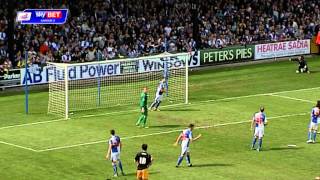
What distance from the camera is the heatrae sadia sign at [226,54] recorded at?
60.2m

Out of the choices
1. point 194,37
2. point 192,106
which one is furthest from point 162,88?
point 194,37

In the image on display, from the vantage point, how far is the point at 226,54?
6119 cm

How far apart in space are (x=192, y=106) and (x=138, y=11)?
680 inches

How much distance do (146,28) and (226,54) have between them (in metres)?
5.99

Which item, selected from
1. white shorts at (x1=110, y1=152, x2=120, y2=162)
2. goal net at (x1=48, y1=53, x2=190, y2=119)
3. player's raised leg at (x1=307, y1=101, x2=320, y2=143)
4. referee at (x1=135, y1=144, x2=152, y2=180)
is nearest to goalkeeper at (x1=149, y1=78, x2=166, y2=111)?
goal net at (x1=48, y1=53, x2=190, y2=119)

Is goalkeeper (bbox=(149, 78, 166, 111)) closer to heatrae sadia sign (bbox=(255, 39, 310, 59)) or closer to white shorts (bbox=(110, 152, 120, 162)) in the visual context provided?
white shorts (bbox=(110, 152, 120, 162))

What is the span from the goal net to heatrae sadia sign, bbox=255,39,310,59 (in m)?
12.9

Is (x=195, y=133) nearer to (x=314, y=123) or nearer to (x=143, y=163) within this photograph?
(x=314, y=123)

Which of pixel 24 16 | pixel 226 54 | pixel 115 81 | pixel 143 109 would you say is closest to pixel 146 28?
pixel 226 54

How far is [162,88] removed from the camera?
4488 centimetres

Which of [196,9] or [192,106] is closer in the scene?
[192,106]

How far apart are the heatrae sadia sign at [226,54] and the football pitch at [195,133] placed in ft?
17.3

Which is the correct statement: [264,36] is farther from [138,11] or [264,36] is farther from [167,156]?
[167,156]

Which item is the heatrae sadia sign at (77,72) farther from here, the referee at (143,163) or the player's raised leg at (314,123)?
the referee at (143,163)
